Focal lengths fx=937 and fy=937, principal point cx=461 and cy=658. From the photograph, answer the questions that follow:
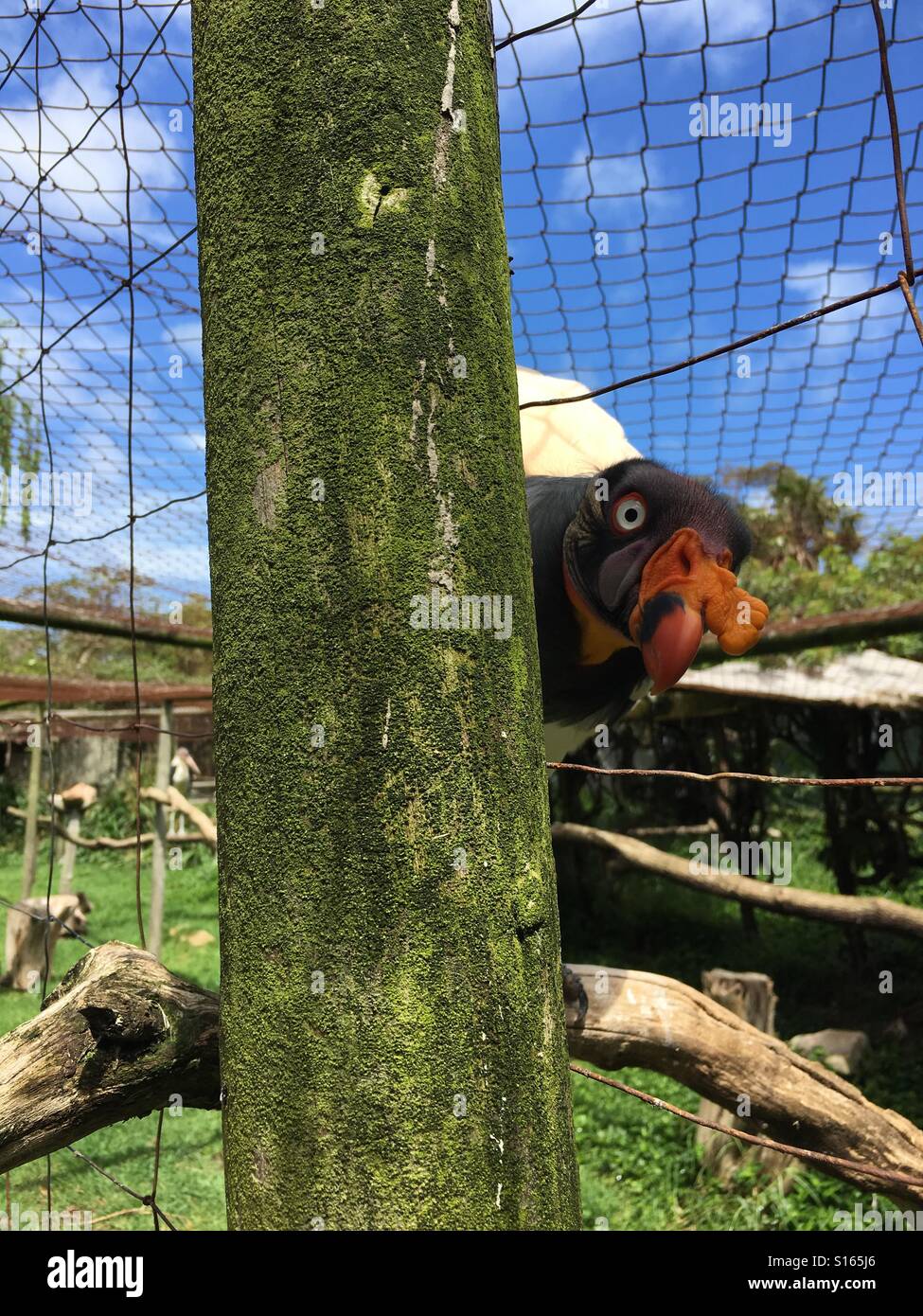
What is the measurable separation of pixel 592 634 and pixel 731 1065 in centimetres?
88

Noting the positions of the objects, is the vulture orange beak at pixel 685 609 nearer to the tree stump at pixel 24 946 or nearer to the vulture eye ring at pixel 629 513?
the vulture eye ring at pixel 629 513

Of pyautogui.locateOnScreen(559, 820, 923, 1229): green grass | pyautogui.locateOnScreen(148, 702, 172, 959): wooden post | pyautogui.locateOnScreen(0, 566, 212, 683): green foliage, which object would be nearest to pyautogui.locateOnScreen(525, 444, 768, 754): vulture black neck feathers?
pyautogui.locateOnScreen(559, 820, 923, 1229): green grass

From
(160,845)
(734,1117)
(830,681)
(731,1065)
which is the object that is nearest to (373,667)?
(731,1065)

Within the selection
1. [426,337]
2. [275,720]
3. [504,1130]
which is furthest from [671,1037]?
[426,337]

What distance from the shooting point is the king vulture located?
1.59m

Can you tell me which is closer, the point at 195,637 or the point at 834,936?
the point at 195,637

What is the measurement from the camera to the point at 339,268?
2.16 feet

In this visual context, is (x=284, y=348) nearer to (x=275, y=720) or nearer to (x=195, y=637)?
(x=275, y=720)

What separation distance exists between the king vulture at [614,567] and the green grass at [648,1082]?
1475mm

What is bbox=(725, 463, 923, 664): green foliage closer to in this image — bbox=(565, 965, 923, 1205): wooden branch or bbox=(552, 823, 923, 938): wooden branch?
bbox=(552, 823, 923, 938): wooden branch

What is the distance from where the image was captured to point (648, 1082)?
13.4 feet

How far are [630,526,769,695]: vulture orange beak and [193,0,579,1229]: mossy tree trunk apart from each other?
873mm

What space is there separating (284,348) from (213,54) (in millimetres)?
254

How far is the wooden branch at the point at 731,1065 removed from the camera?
1.71m
